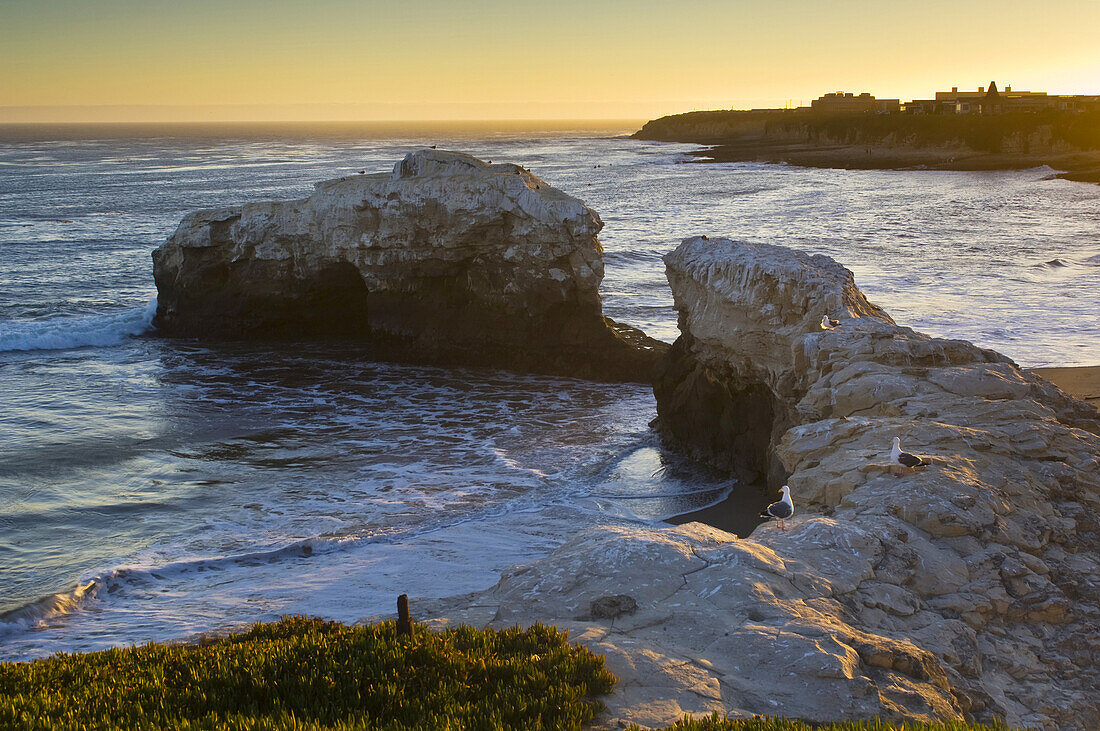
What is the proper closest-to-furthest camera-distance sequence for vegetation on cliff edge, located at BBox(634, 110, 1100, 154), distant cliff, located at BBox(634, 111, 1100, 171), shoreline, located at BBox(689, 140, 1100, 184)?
shoreline, located at BBox(689, 140, 1100, 184), distant cliff, located at BBox(634, 111, 1100, 171), vegetation on cliff edge, located at BBox(634, 110, 1100, 154)

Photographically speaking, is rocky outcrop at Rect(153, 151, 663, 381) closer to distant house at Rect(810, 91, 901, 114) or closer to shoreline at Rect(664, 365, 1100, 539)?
shoreline at Rect(664, 365, 1100, 539)

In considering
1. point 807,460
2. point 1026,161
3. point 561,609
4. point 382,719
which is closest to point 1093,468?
point 807,460

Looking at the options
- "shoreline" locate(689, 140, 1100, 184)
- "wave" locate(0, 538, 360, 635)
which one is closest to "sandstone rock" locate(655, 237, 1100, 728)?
"wave" locate(0, 538, 360, 635)

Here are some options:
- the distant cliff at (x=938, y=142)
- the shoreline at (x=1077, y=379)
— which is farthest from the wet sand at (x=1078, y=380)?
the distant cliff at (x=938, y=142)

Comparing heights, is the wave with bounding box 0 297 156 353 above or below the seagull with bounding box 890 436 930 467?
below

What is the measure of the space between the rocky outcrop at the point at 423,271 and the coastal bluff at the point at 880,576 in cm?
1103

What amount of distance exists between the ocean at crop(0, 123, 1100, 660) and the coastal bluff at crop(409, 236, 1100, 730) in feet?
12.7

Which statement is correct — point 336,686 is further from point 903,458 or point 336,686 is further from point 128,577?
point 128,577

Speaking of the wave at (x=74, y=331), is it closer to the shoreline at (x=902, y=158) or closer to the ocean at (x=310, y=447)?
the ocean at (x=310, y=447)

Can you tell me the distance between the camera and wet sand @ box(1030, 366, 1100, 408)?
680 inches

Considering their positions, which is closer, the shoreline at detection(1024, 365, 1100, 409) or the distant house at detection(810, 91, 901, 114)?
the shoreline at detection(1024, 365, 1100, 409)

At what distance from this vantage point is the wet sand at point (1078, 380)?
56.7ft

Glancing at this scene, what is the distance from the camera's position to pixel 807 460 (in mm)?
10992

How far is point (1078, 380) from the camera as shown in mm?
18500
